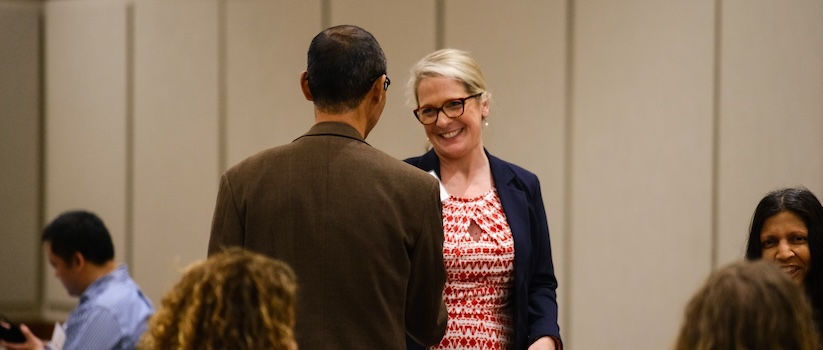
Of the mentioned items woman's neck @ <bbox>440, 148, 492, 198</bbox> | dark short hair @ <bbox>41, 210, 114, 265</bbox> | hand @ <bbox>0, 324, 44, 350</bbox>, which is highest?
woman's neck @ <bbox>440, 148, 492, 198</bbox>

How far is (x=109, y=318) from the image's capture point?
337 centimetres

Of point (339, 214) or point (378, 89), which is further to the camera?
point (378, 89)

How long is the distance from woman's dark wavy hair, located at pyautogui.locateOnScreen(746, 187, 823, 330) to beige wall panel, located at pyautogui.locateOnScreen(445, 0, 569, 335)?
1.43 m

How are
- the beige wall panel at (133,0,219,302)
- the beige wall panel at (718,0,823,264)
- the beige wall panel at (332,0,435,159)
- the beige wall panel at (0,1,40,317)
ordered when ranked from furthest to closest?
the beige wall panel at (0,1,40,317) < the beige wall panel at (133,0,219,302) < the beige wall panel at (332,0,435,159) < the beige wall panel at (718,0,823,264)

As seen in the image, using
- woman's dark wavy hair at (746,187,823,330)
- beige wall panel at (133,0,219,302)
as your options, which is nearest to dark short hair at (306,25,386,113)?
woman's dark wavy hair at (746,187,823,330)

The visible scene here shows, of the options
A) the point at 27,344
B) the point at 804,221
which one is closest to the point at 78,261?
the point at 27,344

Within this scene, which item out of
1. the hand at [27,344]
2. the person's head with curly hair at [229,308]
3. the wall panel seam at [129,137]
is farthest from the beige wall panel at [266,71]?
the person's head with curly hair at [229,308]

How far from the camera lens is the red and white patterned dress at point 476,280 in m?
2.49

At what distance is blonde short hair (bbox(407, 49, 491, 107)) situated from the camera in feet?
8.50

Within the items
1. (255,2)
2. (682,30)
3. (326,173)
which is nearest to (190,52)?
(255,2)

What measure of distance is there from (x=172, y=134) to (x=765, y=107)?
2931mm

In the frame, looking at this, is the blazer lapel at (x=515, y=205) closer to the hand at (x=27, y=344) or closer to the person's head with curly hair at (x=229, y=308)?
the person's head with curly hair at (x=229, y=308)

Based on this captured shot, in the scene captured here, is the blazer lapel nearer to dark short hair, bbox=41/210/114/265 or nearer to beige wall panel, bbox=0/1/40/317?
dark short hair, bbox=41/210/114/265

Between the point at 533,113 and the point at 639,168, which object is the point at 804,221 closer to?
the point at 639,168
